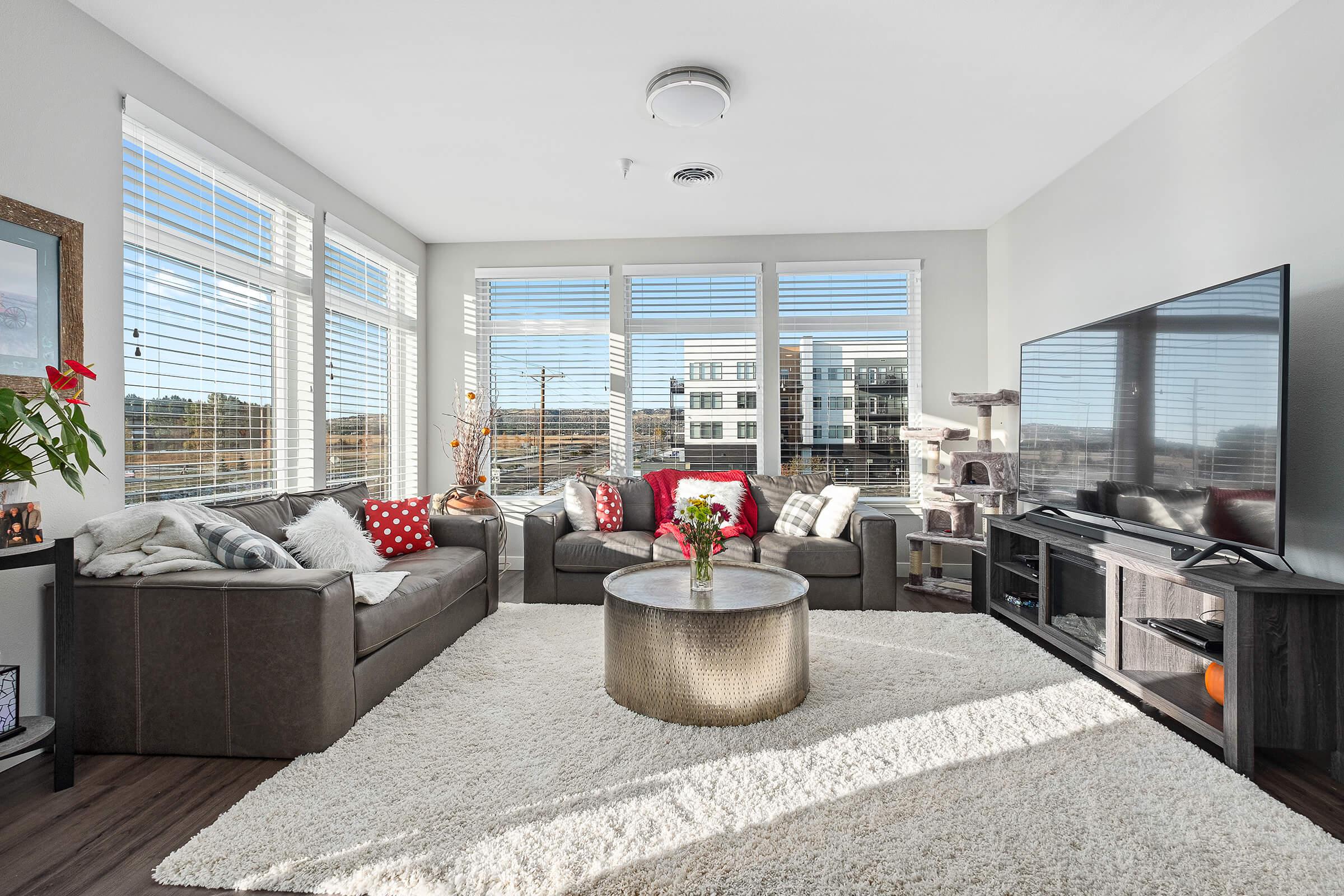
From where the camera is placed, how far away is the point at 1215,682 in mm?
2369

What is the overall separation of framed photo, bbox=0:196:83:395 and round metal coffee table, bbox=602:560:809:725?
2.22 m

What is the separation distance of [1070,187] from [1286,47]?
1477 millimetres

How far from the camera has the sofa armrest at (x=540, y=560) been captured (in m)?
4.21

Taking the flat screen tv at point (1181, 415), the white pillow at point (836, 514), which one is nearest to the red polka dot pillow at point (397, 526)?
the white pillow at point (836, 514)

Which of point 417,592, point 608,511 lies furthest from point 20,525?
point 608,511

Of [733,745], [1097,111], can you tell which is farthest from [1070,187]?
[733,745]

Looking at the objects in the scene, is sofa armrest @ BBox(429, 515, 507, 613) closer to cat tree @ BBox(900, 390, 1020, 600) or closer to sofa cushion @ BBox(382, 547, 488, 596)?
sofa cushion @ BBox(382, 547, 488, 596)

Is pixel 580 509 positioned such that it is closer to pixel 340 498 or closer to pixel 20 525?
pixel 340 498

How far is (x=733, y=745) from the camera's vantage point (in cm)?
227

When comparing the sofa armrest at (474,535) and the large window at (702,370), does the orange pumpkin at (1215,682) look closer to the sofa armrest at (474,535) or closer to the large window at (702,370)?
the large window at (702,370)

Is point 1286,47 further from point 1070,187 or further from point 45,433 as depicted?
point 45,433

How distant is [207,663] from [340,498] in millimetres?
1533

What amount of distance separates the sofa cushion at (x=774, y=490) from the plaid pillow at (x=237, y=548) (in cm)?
298

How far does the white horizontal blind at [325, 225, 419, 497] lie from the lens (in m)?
4.21
